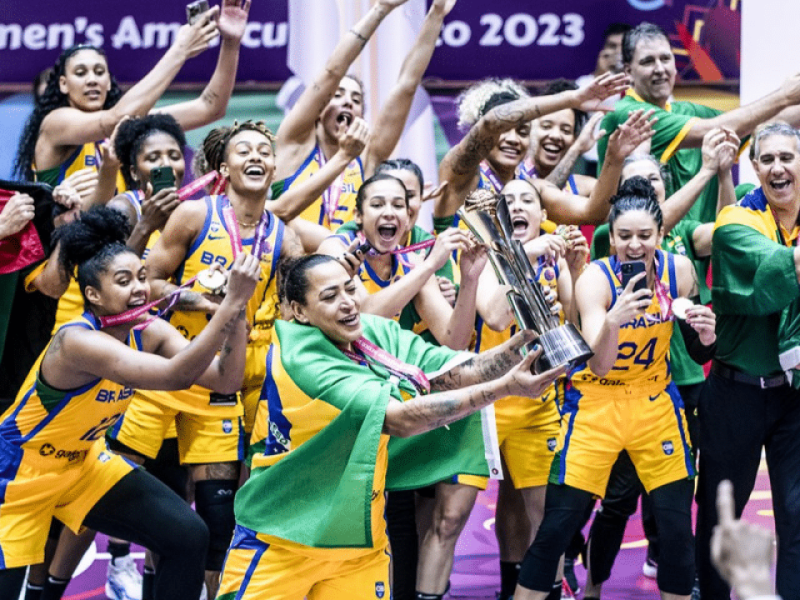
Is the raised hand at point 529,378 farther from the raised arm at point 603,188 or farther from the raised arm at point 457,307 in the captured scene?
the raised arm at point 603,188

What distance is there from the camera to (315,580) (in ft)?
13.2

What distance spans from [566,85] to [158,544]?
10.9 ft

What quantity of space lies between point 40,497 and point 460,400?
70.1 inches

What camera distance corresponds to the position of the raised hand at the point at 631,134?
5.49 metres

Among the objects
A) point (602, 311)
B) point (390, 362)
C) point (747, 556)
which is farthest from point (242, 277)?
point (747, 556)

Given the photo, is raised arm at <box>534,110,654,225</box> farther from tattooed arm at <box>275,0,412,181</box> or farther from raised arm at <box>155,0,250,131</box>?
raised arm at <box>155,0,250,131</box>

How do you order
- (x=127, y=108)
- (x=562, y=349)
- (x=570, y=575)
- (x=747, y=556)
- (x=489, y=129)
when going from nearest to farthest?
(x=747, y=556) → (x=562, y=349) → (x=489, y=129) → (x=127, y=108) → (x=570, y=575)

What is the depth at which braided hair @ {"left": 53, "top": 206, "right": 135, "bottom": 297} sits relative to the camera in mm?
4543

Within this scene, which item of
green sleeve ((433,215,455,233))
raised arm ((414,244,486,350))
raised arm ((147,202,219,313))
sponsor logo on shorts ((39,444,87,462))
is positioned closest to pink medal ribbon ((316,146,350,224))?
green sleeve ((433,215,455,233))

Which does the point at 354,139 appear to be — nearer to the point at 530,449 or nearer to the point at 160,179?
the point at 160,179

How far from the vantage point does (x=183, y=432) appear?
5.32 m

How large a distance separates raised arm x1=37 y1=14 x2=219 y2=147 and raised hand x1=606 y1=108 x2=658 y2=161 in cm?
190

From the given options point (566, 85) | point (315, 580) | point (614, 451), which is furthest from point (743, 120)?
point (315, 580)

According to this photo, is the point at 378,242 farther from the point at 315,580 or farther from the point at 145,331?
the point at 315,580
